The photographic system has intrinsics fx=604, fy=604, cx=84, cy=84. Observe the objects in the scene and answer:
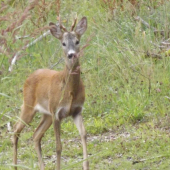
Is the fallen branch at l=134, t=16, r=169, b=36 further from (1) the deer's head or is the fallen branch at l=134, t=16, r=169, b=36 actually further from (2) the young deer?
(1) the deer's head

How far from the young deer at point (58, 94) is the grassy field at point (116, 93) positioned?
278 millimetres

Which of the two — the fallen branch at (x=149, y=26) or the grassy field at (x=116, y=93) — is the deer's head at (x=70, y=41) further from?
the fallen branch at (x=149, y=26)

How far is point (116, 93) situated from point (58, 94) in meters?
2.07

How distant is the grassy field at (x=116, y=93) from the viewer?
22.3 feet

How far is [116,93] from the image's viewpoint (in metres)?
8.66

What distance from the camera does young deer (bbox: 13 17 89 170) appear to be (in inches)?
258

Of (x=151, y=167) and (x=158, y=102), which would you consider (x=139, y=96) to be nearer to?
(x=158, y=102)

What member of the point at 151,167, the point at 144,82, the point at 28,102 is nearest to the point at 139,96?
the point at 144,82

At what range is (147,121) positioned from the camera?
768 cm

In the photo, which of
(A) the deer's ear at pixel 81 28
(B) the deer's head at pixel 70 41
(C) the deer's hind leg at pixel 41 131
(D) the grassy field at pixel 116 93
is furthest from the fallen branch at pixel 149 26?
(C) the deer's hind leg at pixel 41 131

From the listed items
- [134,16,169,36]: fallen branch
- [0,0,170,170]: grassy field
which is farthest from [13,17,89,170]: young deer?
[134,16,169,36]: fallen branch

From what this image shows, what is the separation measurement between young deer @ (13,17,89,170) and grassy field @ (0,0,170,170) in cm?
28

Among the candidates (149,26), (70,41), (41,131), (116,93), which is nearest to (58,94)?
(70,41)

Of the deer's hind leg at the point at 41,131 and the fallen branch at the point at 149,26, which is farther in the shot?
the fallen branch at the point at 149,26
